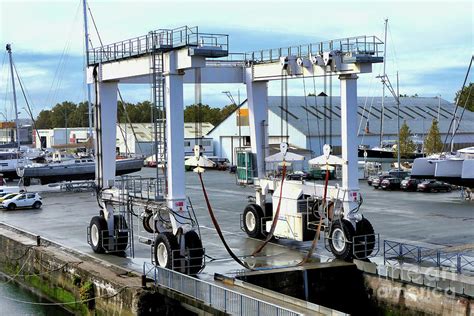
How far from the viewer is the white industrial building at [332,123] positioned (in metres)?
85.3

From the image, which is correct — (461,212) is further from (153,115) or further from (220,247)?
(153,115)

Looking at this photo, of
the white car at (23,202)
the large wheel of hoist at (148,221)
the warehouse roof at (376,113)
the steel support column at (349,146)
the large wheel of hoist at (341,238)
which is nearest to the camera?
the large wheel of hoist at (341,238)

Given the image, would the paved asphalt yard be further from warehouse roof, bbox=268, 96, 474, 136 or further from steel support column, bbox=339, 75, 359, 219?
warehouse roof, bbox=268, 96, 474, 136

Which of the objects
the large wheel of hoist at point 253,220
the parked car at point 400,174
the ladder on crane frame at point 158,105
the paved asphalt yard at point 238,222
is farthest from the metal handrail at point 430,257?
the parked car at point 400,174

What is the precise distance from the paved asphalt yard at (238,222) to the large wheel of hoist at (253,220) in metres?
0.47

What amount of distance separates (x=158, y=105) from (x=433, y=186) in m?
35.8

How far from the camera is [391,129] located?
9462 centimetres

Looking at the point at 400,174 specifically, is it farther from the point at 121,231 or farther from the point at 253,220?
the point at 121,231

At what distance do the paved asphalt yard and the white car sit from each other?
0.56 meters

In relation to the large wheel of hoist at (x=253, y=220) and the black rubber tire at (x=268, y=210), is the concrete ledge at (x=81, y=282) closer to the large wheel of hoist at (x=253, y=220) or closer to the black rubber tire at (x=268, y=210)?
the large wheel of hoist at (x=253, y=220)

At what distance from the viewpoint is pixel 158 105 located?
2628 centimetres

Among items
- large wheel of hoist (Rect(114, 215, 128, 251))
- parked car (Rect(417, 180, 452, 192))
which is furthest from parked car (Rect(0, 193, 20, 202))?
parked car (Rect(417, 180, 452, 192))

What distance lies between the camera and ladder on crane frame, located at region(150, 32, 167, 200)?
86.0 feet

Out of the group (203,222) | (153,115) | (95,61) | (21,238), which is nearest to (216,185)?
(203,222)
